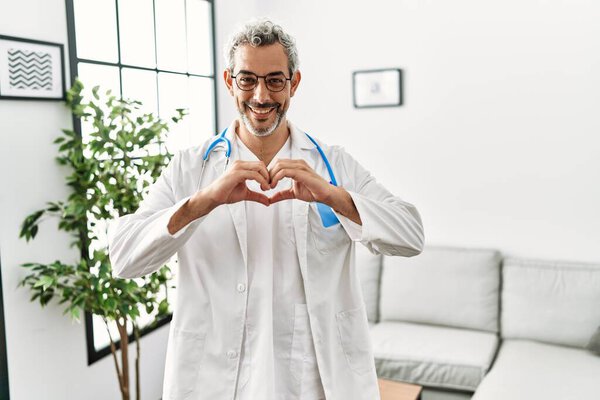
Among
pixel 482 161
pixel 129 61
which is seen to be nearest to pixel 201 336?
pixel 129 61

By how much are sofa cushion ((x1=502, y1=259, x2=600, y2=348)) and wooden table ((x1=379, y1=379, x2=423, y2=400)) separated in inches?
33.5

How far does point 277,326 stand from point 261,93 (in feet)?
1.82

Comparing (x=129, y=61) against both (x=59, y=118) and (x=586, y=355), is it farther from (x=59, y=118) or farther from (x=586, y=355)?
(x=586, y=355)

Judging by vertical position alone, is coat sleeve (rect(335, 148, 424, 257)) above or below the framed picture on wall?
below

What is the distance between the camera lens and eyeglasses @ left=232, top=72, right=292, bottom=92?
4.64 ft

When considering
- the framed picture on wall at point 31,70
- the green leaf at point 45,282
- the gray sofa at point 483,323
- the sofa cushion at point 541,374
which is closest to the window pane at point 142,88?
the framed picture on wall at point 31,70

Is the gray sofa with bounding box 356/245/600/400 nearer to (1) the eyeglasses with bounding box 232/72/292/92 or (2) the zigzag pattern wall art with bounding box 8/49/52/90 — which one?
(1) the eyeglasses with bounding box 232/72/292/92

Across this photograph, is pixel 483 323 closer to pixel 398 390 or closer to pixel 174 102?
pixel 398 390

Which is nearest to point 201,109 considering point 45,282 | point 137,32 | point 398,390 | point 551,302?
point 137,32

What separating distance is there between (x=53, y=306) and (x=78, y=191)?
503mm

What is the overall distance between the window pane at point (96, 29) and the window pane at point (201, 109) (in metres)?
0.79

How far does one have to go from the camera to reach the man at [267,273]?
1365 millimetres

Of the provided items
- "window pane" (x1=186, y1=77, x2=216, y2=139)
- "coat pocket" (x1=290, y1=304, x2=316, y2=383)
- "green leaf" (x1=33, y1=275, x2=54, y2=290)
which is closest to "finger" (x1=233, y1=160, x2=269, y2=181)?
"coat pocket" (x1=290, y1=304, x2=316, y2=383)

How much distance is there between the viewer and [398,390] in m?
2.68
